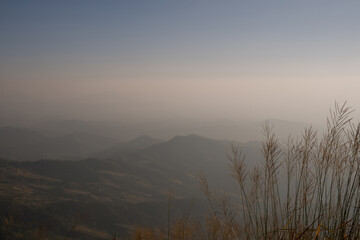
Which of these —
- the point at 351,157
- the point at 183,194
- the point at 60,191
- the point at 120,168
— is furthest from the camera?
the point at 120,168

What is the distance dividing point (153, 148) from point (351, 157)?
179 meters

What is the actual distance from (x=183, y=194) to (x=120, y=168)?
136 feet

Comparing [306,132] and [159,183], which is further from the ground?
[306,132]

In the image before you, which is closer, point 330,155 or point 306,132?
point 330,155

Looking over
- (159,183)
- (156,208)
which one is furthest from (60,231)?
(159,183)

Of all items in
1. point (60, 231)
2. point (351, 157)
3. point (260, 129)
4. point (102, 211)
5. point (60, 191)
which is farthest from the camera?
point (60, 191)

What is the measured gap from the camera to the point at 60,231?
49.1 meters

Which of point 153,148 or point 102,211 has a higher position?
point 153,148

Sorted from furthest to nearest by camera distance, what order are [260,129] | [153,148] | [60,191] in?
[153,148]
[60,191]
[260,129]

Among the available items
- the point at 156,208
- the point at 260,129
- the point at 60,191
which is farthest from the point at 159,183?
the point at 260,129

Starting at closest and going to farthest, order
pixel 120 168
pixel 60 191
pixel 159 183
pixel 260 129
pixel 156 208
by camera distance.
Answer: pixel 260 129 → pixel 156 208 → pixel 60 191 → pixel 159 183 → pixel 120 168

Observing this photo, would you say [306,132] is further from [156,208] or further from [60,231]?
[156,208]

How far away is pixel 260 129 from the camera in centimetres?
263

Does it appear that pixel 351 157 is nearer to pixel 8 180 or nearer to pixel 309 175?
pixel 309 175
